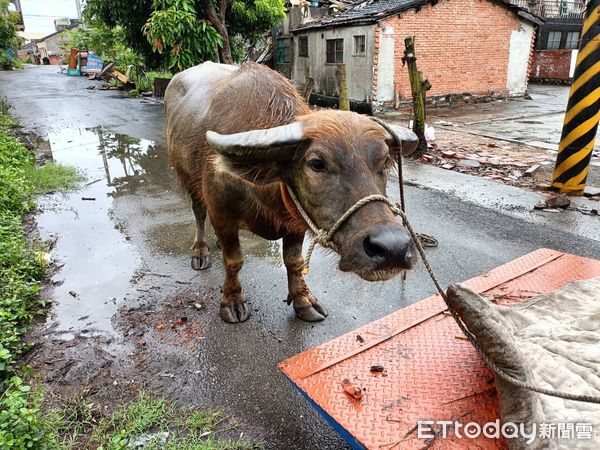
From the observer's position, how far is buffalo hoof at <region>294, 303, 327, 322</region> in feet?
10.2

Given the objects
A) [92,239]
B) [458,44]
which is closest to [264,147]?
[92,239]

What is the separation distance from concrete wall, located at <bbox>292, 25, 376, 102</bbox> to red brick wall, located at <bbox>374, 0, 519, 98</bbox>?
345 mm

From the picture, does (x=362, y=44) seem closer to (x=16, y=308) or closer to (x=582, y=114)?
(x=582, y=114)

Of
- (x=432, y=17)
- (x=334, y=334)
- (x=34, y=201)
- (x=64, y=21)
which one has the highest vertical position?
(x=64, y=21)

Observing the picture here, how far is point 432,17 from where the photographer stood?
13.7 meters

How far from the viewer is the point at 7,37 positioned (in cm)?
3325

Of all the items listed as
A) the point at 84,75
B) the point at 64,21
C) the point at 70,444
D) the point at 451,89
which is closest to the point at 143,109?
the point at 451,89

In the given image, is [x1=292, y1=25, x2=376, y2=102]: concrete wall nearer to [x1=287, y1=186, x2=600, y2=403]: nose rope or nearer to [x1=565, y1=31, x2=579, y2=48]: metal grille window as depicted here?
[x1=287, y1=186, x2=600, y2=403]: nose rope

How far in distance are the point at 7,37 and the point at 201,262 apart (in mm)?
39688

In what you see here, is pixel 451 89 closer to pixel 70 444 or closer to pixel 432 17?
pixel 432 17

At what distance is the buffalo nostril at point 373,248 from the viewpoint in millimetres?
1601

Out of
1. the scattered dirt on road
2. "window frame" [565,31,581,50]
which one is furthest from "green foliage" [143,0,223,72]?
"window frame" [565,31,581,50]

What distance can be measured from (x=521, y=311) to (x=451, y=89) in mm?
14575

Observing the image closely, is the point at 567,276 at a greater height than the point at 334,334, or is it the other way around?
the point at 567,276
